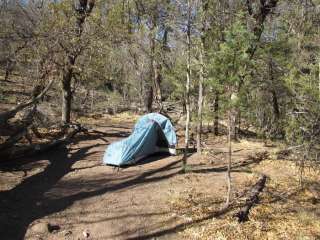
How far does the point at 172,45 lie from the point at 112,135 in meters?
6.40

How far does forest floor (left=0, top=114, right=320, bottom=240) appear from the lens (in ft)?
32.3

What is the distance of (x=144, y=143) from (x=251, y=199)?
5.27m

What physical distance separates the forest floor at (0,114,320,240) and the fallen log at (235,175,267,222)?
16 cm

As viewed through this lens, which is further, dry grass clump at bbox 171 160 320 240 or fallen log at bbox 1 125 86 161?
fallen log at bbox 1 125 86 161

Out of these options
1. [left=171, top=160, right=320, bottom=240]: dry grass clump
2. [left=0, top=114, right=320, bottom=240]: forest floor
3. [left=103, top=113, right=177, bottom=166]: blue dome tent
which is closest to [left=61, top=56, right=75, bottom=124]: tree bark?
[left=0, top=114, right=320, bottom=240]: forest floor

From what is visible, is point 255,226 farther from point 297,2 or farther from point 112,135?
point 297,2

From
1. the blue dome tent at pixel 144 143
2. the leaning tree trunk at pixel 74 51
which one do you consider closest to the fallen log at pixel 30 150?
the blue dome tent at pixel 144 143

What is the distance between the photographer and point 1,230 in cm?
934

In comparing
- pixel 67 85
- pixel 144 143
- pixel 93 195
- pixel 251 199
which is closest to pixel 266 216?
pixel 251 199

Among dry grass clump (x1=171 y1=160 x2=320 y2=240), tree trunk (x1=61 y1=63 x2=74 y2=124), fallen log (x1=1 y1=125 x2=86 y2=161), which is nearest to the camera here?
dry grass clump (x1=171 y1=160 x2=320 y2=240)

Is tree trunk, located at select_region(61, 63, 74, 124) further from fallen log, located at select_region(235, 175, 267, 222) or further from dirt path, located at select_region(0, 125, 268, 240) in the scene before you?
fallen log, located at select_region(235, 175, 267, 222)

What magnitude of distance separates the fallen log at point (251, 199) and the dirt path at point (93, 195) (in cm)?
71

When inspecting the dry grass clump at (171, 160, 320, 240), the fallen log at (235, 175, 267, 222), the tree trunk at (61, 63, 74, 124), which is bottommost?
the dry grass clump at (171, 160, 320, 240)

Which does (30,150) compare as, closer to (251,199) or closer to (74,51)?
(74,51)
